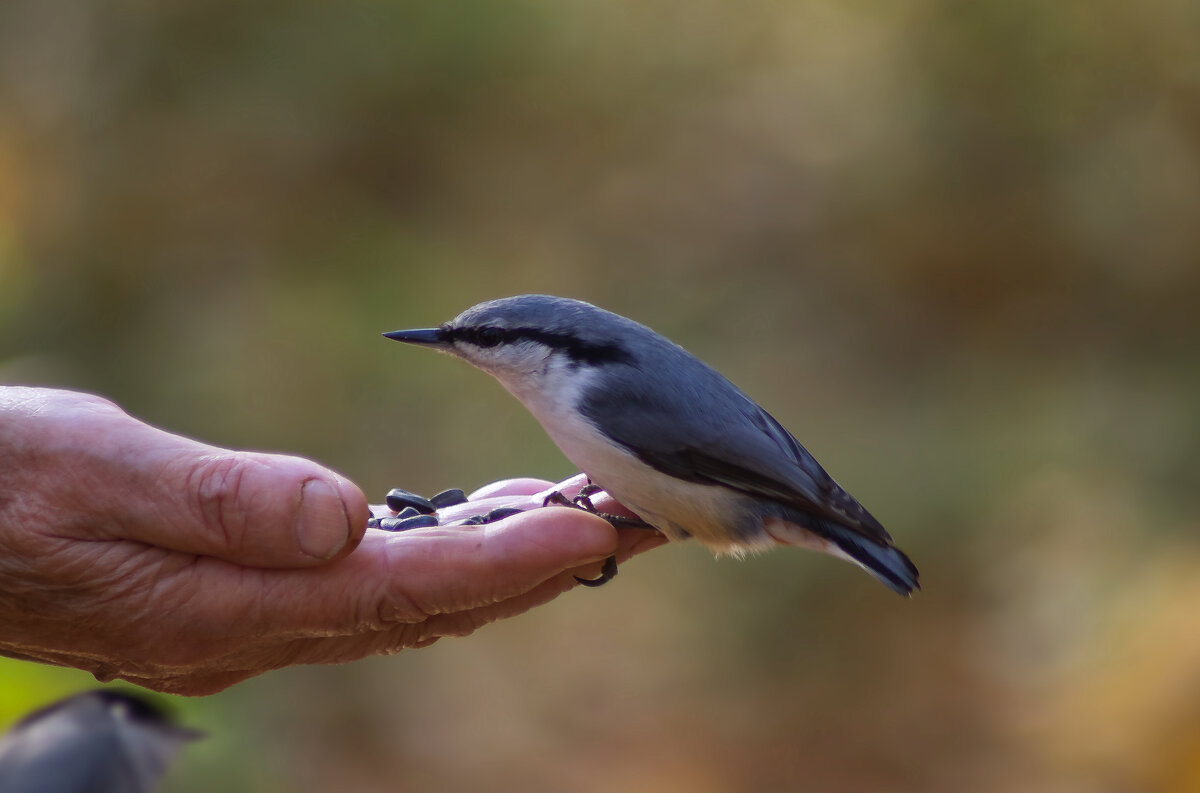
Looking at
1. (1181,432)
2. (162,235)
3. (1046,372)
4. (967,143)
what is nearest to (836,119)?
(967,143)

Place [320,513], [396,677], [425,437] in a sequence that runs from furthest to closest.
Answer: [425,437], [396,677], [320,513]

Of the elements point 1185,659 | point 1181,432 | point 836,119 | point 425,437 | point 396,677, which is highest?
point 836,119

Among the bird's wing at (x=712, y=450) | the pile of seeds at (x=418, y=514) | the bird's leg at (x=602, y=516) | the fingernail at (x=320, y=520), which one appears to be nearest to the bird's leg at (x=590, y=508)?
the bird's leg at (x=602, y=516)

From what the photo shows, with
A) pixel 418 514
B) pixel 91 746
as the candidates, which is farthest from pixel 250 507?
pixel 418 514

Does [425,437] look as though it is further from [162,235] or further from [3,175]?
[3,175]

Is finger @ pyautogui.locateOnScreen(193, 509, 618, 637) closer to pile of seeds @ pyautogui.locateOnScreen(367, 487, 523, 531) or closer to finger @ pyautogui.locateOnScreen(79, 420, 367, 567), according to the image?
finger @ pyautogui.locateOnScreen(79, 420, 367, 567)
